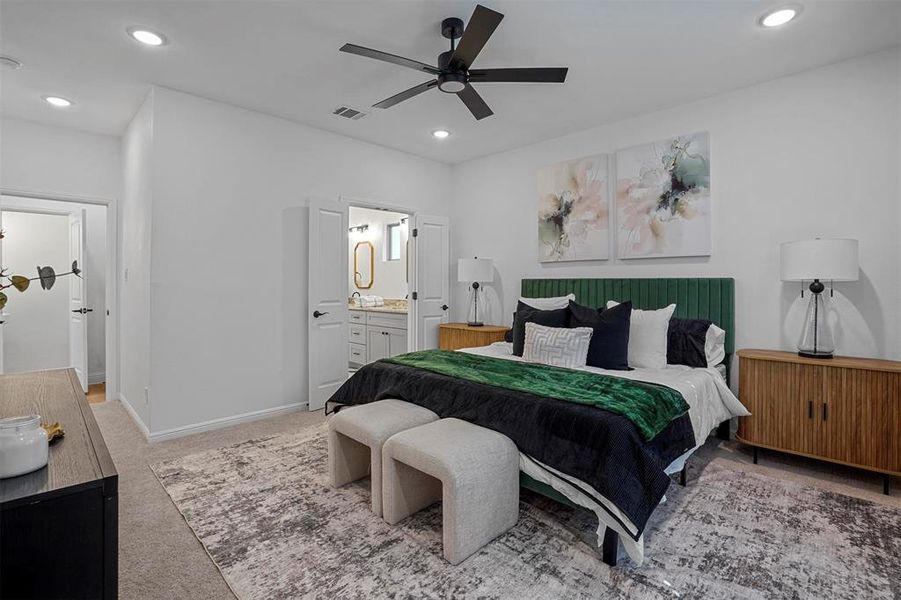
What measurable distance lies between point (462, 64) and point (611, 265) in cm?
247

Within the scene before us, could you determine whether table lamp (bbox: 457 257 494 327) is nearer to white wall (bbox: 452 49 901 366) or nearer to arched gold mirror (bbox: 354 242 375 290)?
white wall (bbox: 452 49 901 366)

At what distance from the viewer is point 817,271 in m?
2.84

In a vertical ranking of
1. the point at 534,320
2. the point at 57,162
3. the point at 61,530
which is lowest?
the point at 61,530

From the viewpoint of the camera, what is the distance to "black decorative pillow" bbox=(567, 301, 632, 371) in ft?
10.4

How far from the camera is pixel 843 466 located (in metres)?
3.02

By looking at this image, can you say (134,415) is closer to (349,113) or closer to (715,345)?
(349,113)

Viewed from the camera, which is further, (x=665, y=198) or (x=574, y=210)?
(x=574, y=210)

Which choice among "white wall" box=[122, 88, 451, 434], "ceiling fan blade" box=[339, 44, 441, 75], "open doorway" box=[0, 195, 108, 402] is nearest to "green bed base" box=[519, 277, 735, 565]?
"ceiling fan blade" box=[339, 44, 441, 75]

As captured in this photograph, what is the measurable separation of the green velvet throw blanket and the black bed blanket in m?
0.05

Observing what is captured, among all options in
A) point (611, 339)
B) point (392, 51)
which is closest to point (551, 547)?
point (611, 339)

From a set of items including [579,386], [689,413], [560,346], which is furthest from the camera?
[560,346]

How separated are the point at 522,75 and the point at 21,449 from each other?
2.74m

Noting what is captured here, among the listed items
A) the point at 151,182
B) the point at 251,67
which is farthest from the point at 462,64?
the point at 151,182

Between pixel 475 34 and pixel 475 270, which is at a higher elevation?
pixel 475 34
